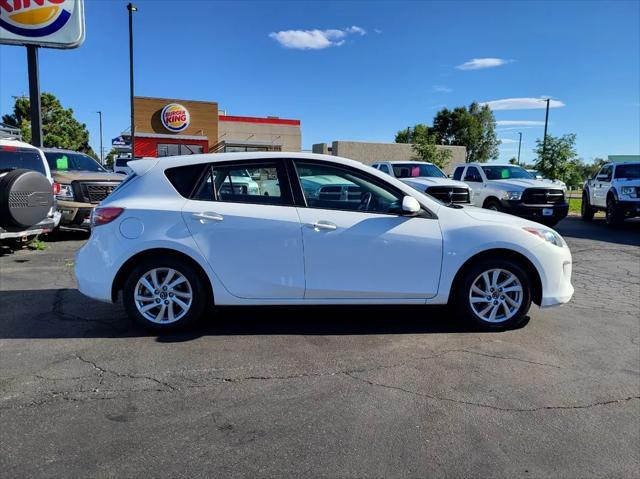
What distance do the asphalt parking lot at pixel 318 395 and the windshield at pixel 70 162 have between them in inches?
280

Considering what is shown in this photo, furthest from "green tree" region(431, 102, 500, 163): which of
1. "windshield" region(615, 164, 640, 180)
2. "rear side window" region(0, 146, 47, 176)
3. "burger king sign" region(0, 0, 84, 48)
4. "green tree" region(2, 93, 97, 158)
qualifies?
"rear side window" region(0, 146, 47, 176)

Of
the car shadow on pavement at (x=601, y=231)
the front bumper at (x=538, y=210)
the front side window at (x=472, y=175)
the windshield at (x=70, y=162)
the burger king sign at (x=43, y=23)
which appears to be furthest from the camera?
the front side window at (x=472, y=175)

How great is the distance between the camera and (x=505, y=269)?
4.75 m

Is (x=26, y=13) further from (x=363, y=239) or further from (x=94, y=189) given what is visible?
(x=363, y=239)

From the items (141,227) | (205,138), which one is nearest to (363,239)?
(141,227)

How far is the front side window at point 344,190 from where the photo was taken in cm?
470

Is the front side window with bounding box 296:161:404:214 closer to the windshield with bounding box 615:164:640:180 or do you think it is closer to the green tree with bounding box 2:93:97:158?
the windshield with bounding box 615:164:640:180

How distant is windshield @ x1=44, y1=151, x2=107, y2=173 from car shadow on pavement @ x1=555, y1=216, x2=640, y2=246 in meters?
11.9

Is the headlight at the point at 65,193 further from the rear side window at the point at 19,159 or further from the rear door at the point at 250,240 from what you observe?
the rear door at the point at 250,240

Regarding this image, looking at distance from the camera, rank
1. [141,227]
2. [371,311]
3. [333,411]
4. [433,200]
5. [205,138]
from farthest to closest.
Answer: [205,138] → [371,311] → [433,200] → [141,227] → [333,411]

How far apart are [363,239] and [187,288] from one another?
5.52ft

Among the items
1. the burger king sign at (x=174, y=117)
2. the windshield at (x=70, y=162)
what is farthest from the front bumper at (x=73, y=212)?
the burger king sign at (x=174, y=117)

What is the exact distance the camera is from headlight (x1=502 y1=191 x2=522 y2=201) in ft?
44.2

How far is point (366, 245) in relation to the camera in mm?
4578
